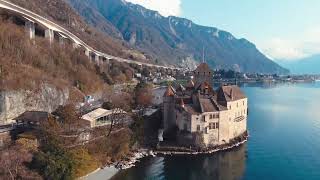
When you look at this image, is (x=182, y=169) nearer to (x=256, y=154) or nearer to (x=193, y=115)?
(x=193, y=115)

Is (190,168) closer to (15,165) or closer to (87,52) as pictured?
(15,165)

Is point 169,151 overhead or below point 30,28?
below

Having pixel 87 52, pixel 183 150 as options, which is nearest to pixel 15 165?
pixel 183 150

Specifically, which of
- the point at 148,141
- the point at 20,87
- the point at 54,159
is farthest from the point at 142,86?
the point at 54,159

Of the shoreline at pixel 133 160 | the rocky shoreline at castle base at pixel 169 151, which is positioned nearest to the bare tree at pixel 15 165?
the shoreline at pixel 133 160

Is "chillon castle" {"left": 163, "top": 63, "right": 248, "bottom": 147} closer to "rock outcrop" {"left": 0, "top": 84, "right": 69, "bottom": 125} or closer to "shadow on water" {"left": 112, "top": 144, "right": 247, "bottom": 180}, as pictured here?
"shadow on water" {"left": 112, "top": 144, "right": 247, "bottom": 180}

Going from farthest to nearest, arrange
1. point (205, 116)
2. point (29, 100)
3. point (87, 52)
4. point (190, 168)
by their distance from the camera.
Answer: point (87, 52), point (205, 116), point (29, 100), point (190, 168)

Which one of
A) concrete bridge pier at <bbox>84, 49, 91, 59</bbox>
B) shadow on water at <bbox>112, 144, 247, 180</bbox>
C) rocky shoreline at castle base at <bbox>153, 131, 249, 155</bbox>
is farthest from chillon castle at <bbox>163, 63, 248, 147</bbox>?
concrete bridge pier at <bbox>84, 49, 91, 59</bbox>
